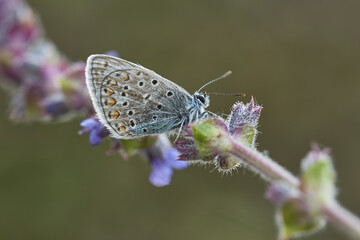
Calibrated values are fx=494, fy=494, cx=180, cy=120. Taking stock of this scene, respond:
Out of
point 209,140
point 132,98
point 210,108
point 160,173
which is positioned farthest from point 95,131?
point 210,108

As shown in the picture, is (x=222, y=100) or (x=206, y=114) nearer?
(x=206, y=114)

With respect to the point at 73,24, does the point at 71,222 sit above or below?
below

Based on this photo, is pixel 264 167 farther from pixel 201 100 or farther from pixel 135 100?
pixel 135 100

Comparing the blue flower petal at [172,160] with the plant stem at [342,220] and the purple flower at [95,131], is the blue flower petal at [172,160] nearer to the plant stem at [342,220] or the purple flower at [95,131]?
the purple flower at [95,131]

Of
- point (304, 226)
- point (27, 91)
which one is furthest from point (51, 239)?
point (304, 226)

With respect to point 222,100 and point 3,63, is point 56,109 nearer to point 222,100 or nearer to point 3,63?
point 3,63
